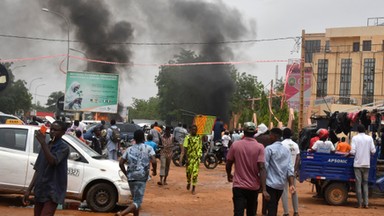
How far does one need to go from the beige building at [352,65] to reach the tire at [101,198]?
48542 millimetres

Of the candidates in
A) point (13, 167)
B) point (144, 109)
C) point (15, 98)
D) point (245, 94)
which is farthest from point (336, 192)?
point (144, 109)

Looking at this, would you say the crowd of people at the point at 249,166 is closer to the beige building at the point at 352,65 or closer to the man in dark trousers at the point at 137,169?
the man in dark trousers at the point at 137,169

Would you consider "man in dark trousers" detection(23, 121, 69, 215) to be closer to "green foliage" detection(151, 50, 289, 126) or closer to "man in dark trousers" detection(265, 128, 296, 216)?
"man in dark trousers" detection(265, 128, 296, 216)

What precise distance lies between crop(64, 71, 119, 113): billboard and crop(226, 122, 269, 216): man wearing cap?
22.0 m

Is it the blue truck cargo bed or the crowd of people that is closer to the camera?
the crowd of people

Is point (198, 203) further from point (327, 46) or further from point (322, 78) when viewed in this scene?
point (327, 46)

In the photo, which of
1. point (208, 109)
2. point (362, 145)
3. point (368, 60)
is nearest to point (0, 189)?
point (362, 145)

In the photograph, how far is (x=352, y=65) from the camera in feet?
193

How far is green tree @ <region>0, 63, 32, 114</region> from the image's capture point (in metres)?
56.4

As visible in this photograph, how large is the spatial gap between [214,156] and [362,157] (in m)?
11.0

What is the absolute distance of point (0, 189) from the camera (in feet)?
33.7

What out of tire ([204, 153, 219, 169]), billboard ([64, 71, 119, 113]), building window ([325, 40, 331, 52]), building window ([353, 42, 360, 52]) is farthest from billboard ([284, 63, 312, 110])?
building window ([325, 40, 331, 52])

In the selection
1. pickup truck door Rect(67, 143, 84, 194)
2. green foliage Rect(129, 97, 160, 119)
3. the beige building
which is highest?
the beige building

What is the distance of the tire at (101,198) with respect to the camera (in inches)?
406
